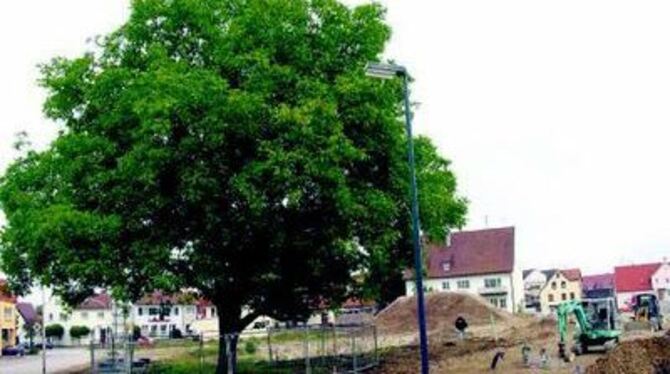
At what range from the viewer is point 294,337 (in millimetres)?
67500

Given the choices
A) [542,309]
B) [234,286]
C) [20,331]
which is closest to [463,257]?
[542,309]

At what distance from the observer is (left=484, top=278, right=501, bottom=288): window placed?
10703 cm

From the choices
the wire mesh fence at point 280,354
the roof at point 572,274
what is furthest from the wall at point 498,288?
the wire mesh fence at point 280,354

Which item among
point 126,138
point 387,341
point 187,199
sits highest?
point 126,138

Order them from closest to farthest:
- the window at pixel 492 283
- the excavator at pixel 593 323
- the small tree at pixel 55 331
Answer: the excavator at pixel 593 323
the window at pixel 492 283
the small tree at pixel 55 331

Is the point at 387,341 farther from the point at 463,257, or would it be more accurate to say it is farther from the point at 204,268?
the point at 463,257

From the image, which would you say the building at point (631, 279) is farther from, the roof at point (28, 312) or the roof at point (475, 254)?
the roof at point (28, 312)

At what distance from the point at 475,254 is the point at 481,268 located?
2.56m

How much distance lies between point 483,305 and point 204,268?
4707cm

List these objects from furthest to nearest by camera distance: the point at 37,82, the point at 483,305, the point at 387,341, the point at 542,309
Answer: the point at 542,309, the point at 483,305, the point at 387,341, the point at 37,82

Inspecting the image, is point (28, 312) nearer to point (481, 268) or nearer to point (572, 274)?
point (481, 268)

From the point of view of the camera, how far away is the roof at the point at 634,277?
141500mm

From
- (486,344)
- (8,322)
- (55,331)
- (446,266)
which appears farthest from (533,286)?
(486,344)

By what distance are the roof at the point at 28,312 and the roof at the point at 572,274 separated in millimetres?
85279
